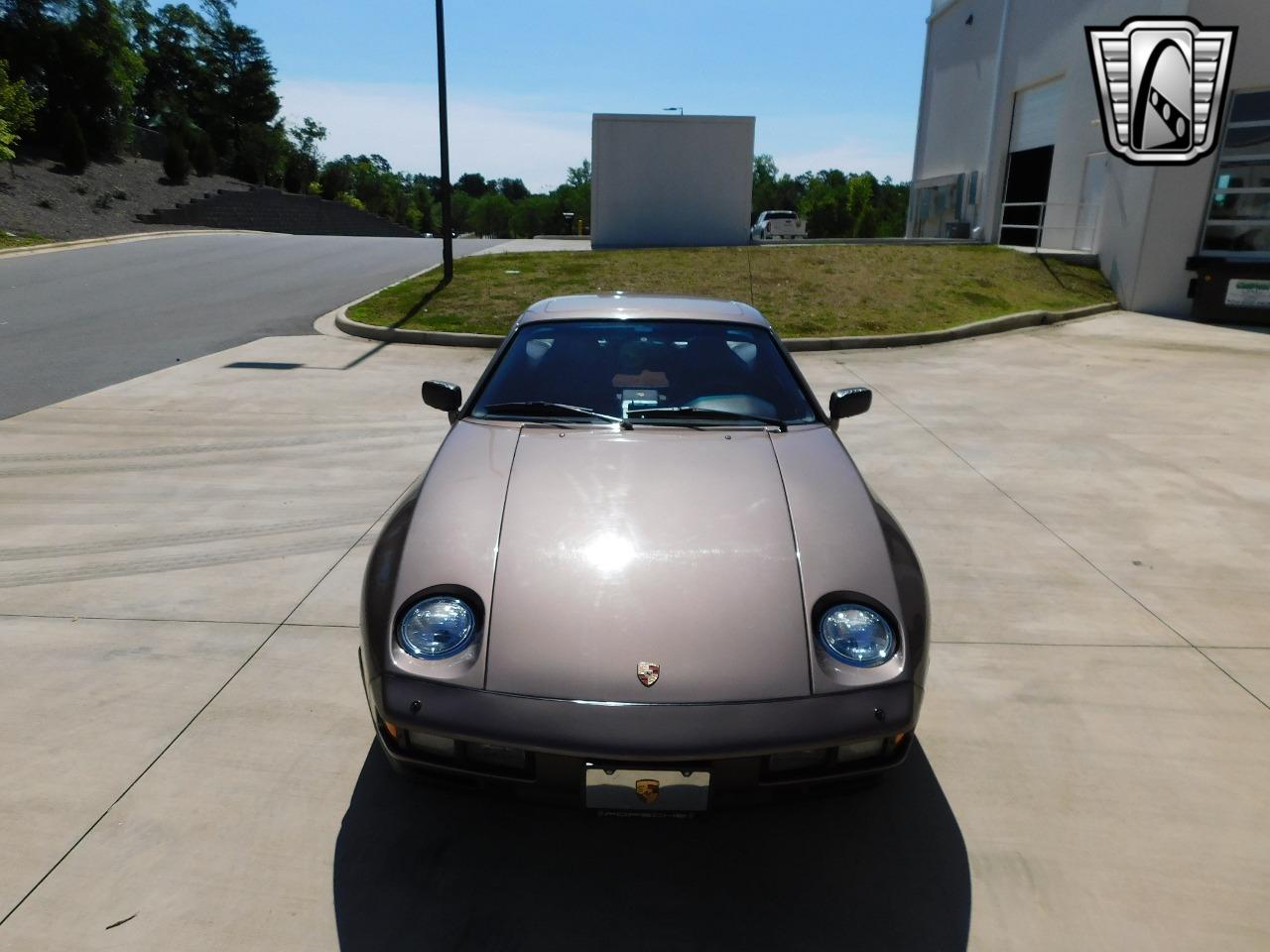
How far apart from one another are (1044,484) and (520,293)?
9.95 m

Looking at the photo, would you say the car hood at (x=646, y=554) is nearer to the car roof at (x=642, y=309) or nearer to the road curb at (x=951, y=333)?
the car roof at (x=642, y=309)

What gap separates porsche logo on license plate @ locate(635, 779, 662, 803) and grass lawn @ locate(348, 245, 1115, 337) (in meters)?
10.3

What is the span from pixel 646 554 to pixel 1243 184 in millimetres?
17653

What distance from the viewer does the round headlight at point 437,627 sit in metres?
2.35

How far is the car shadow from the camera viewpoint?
230 centimetres

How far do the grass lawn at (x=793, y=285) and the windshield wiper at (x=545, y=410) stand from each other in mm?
8691

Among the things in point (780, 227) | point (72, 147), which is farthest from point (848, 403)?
point (72, 147)

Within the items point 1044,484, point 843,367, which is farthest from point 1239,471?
point 843,367

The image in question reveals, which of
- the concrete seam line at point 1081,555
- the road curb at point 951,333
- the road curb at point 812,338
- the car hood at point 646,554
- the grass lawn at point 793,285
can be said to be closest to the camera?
the car hood at point 646,554

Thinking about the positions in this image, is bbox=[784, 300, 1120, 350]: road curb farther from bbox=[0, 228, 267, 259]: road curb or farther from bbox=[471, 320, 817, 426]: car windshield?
bbox=[0, 228, 267, 259]: road curb

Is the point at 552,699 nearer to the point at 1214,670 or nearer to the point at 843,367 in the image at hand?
the point at 1214,670

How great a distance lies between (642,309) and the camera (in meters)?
4.10

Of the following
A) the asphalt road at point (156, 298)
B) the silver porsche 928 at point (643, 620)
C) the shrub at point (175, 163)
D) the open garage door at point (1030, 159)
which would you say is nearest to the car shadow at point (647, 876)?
the silver porsche 928 at point (643, 620)

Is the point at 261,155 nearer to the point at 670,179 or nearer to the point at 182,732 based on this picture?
the point at 670,179
